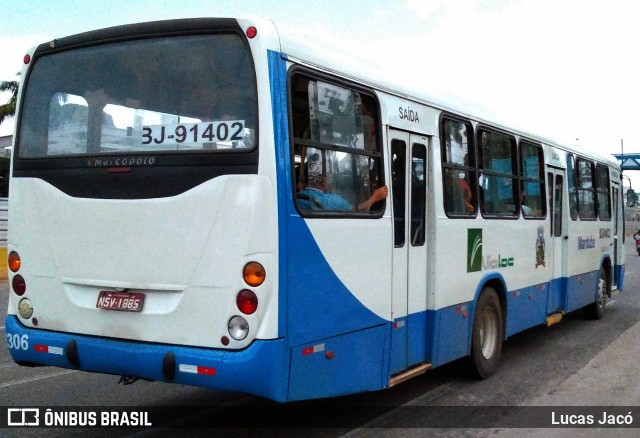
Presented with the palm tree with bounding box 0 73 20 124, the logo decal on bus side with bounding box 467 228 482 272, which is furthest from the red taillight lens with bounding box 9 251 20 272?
the palm tree with bounding box 0 73 20 124

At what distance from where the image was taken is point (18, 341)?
209 inches

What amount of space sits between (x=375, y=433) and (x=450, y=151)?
110 inches

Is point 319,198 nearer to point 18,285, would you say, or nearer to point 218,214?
point 218,214

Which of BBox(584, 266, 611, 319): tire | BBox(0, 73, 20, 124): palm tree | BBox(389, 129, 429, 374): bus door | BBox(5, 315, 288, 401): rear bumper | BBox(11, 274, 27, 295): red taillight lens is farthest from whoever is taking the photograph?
BBox(0, 73, 20, 124): palm tree

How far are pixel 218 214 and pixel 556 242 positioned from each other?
648cm

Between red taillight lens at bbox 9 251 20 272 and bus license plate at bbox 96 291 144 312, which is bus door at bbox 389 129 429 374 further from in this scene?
red taillight lens at bbox 9 251 20 272

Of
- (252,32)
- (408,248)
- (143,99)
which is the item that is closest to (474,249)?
(408,248)

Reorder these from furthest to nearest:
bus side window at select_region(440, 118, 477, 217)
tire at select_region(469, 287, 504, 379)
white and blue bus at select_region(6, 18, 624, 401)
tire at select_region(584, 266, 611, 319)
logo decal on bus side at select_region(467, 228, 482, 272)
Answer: tire at select_region(584, 266, 611, 319) < tire at select_region(469, 287, 504, 379) < logo decal on bus side at select_region(467, 228, 482, 272) < bus side window at select_region(440, 118, 477, 217) < white and blue bus at select_region(6, 18, 624, 401)

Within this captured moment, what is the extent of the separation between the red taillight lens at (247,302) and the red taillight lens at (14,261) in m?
1.99

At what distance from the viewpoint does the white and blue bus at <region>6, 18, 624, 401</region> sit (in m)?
4.55

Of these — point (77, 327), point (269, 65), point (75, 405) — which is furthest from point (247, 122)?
point (75, 405)

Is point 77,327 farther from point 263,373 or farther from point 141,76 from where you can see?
point 141,76

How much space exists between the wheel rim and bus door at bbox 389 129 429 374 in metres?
1.62

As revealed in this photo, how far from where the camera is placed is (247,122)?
464 centimetres
